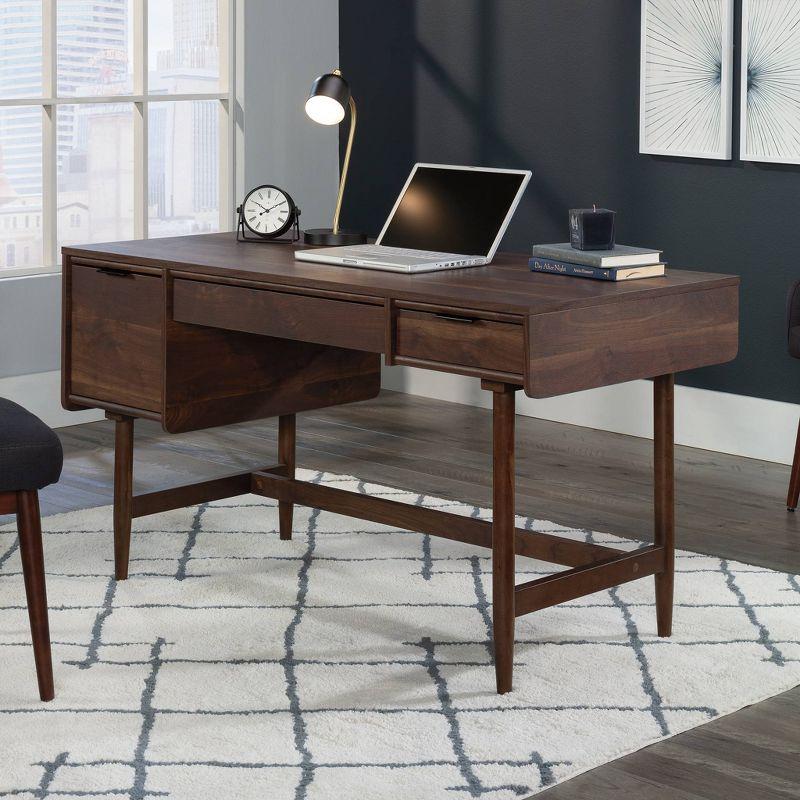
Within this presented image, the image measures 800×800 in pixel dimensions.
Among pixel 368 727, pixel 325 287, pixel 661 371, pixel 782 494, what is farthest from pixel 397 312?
pixel 782 494

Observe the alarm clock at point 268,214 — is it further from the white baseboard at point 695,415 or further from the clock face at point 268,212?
the white baseboard at point 695,415

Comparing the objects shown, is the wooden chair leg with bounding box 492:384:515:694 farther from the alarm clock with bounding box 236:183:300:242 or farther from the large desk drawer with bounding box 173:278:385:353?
the alarm clock with bounding box 236:183:300:242

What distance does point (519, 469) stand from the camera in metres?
4.32

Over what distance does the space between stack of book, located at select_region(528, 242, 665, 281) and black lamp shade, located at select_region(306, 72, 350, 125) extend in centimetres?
70

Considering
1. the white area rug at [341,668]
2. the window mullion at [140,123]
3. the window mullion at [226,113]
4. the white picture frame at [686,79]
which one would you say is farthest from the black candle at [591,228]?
the window mullion at [226,113]

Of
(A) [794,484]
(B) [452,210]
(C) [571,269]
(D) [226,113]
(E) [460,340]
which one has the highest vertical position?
(D) [226,113]

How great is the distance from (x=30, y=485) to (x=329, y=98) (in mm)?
1244

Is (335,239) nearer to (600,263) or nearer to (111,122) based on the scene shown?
(600,263)

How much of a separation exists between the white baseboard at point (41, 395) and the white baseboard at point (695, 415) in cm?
152

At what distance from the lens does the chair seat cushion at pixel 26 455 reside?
7.76 ft

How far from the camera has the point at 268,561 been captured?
337 cm

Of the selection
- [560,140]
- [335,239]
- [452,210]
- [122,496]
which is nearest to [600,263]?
[452,210]

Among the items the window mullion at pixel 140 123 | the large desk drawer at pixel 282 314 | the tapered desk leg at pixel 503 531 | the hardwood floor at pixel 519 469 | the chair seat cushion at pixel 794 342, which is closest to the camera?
the tapered desk leg at pixel 503 531

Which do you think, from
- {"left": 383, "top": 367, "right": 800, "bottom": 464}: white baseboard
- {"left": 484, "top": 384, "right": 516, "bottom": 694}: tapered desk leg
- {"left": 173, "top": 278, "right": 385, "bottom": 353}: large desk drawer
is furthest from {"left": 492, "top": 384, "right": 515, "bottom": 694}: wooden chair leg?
{"left": 383, "top": 367, "right": 800, "bottom": 464}: white baseboard
